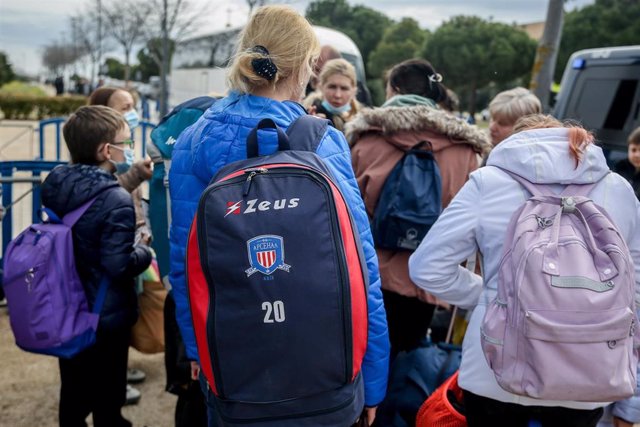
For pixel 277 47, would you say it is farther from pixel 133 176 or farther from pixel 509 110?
pixel 509 110

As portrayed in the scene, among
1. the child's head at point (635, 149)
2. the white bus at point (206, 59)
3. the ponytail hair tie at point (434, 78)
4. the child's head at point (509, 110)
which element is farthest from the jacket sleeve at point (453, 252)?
the white bus at point (206, 59)

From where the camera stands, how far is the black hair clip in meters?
1.86

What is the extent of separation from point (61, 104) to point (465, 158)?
25.1 meters

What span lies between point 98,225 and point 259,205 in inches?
50.1

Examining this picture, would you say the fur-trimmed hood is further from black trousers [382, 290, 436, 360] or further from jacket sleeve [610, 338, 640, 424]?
jacket sleeve [610, 338, 640, 424]

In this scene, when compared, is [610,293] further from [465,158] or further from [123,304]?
[123,304]

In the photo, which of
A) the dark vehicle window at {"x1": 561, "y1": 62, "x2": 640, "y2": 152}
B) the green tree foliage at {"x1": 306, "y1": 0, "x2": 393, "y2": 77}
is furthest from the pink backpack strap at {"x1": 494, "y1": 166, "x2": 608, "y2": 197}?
the green tree foliage at {"x1": 306, "y1": 0, "x2": 393, "y2": 77}

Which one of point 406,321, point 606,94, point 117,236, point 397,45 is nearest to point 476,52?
point 397,45

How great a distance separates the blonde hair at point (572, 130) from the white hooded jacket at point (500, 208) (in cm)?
2

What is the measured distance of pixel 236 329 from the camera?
63.9 inches

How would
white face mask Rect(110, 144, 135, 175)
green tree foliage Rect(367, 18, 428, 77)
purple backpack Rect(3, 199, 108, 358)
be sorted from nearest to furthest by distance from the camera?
purple backpack Rect(3, 199, 108, 358) < white face mask Rect(110, 144, 135, 175) < green tree foliage Rect(367, 18, 428, 77)

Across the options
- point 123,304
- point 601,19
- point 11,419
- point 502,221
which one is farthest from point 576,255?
point 601,19

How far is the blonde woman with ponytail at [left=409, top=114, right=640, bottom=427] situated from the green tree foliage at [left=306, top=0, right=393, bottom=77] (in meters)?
39.1

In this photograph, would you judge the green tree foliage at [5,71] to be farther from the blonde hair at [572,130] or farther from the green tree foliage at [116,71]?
the blonde hair at [572,130]
